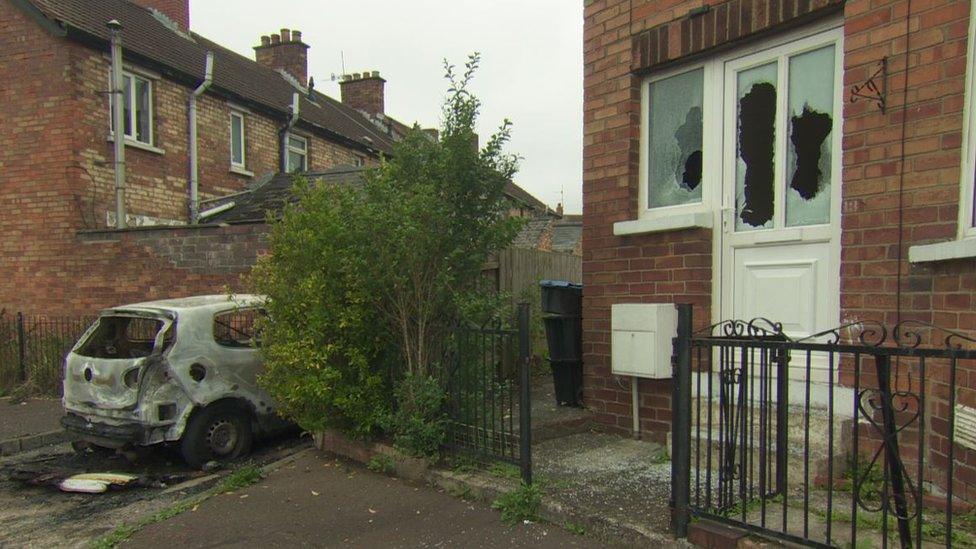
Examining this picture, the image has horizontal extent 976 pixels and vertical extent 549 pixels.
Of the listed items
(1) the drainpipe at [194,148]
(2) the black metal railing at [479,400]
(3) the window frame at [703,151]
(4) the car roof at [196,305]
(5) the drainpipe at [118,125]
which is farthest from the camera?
Result: (1) the drainpipe at [194,148]

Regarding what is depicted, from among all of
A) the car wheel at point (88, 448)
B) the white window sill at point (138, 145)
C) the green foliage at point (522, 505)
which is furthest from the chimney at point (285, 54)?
the green foliage at point (522, 505)

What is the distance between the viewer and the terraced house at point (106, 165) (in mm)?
9766

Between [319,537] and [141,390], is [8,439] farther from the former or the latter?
[319,537]

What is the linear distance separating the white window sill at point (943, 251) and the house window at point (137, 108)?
1207 cm

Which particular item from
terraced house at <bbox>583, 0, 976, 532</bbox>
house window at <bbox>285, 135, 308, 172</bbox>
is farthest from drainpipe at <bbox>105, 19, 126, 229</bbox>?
terraced house at <bbox>583, 0, 976, 532</bbox>

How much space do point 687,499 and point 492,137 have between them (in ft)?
9.45

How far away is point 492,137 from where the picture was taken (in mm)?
5000

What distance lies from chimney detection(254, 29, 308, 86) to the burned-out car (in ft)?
52.6

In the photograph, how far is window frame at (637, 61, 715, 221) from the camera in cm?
493

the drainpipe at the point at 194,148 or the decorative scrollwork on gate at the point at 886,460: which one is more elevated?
the drainpipe at the point at 194,148

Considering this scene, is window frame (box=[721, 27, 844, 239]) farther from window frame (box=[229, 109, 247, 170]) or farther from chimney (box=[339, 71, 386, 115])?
chimney (box=[339, 71, 386, 115])

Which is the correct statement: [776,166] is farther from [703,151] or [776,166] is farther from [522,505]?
[522,505]

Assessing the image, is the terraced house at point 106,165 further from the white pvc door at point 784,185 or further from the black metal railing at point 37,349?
the white pvc door at point 784,185

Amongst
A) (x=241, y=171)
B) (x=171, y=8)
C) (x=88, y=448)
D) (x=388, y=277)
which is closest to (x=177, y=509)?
(x=388, y=277)
